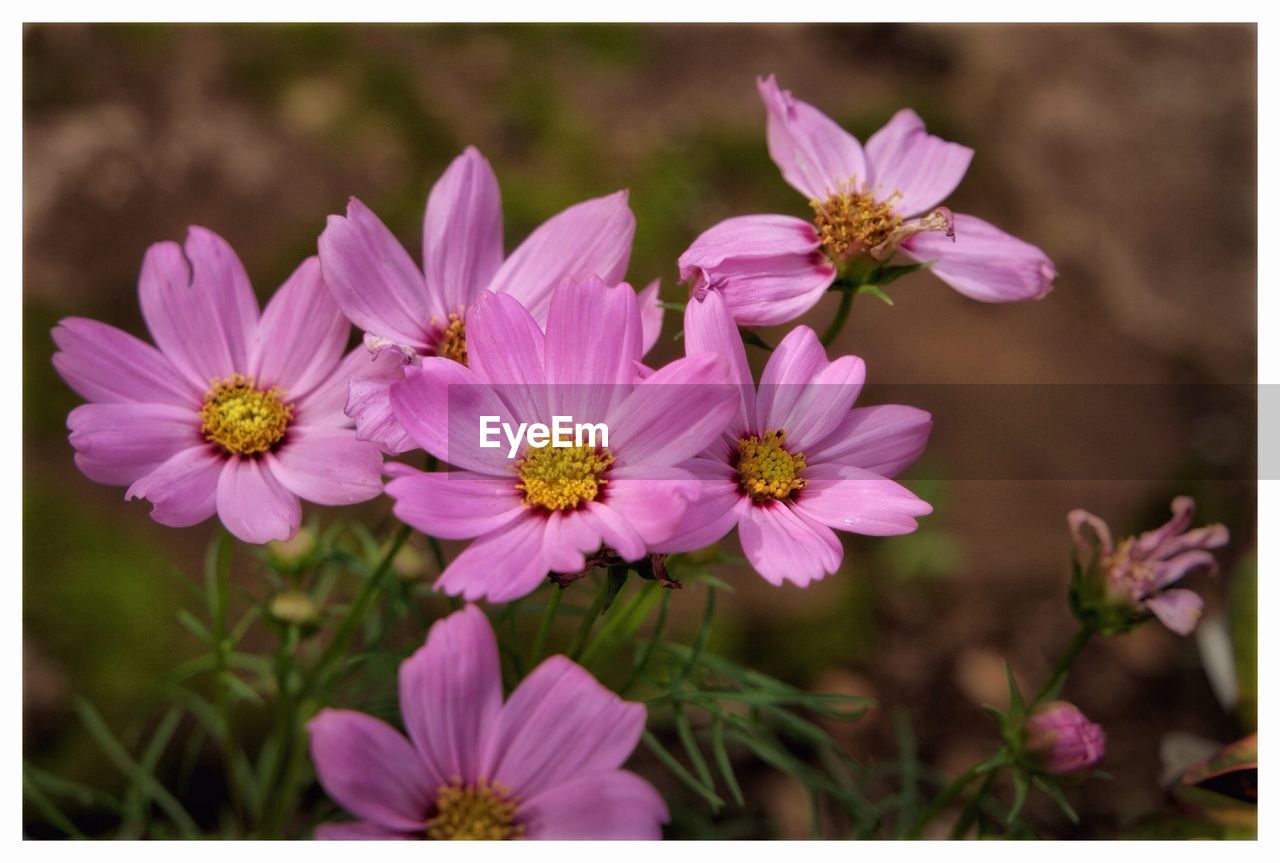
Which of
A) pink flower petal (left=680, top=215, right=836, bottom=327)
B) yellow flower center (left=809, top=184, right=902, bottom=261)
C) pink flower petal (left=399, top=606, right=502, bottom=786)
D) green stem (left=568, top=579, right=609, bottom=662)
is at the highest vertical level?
yellow flower center (left=809, top=184, right=902, bottom=261)

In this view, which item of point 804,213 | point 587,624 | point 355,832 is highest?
point 804,213

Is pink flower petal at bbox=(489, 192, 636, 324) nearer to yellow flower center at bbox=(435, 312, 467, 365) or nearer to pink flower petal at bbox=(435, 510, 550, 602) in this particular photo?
yellow flower center at bbox=(435, 312, 467, 365)

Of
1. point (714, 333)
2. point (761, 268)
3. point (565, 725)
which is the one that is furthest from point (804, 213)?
point (565, 725)

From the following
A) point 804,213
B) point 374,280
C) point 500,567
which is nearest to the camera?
point 500,567

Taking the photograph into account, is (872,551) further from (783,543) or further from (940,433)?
(783,543)

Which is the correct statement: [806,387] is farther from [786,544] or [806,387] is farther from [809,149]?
[809,149]

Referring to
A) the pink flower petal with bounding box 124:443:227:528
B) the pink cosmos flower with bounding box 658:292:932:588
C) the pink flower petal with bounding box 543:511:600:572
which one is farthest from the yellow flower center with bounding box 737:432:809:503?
the pink flower petal with bounding box 124:443:227:528

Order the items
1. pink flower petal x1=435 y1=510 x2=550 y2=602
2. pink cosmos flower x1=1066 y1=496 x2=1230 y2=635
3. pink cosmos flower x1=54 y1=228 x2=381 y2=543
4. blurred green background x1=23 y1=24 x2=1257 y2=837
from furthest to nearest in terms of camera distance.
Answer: blurred green background x1=23 y1=24 x2=1257 y2=837 < pink cosmos flower x1=1066 y1=496 x2=1230 y2=635 < pink cosmos flower x1=54 y1=228 x2=381 y2=543 < pink flower petal x1=435 y1=510 x2=550 y2=602
